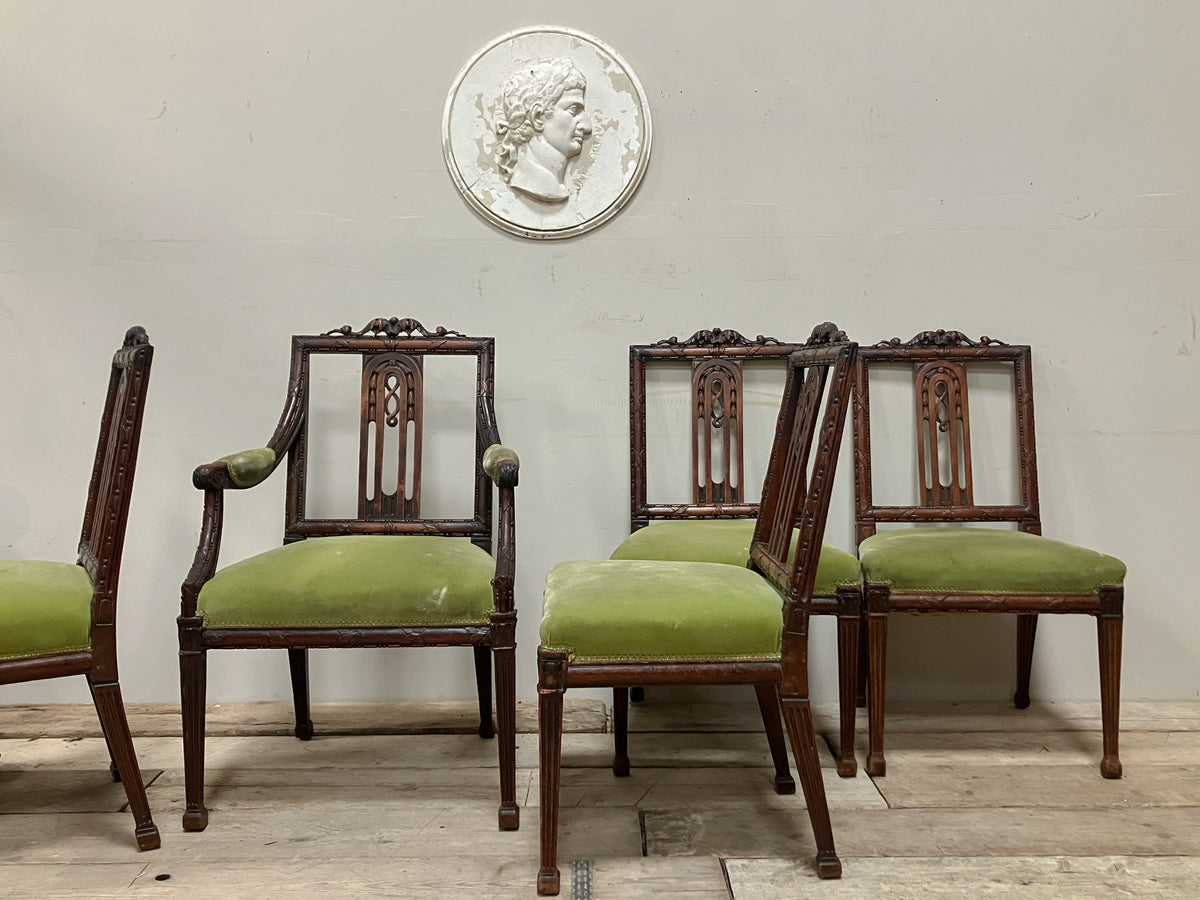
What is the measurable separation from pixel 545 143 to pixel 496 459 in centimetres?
117

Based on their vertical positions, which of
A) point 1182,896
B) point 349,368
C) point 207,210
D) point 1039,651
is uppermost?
point 207,210

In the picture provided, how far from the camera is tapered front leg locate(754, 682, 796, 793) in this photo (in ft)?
6.42

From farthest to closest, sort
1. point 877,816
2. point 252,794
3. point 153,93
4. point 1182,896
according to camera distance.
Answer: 1. point 153,93
2. point 252,794
3. point 877,816
4. point 1182,896

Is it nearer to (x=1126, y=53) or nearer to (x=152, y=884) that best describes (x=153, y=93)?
(x=152, y=884)

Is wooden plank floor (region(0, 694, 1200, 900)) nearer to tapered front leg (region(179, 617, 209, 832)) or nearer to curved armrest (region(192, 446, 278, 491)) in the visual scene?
tapered front leg (region(179, 617, 209, 832))

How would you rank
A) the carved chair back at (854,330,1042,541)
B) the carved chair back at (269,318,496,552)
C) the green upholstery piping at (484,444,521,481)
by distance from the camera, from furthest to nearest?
the carved chair back at (854,330,1042,541)
the carved chair back at (269,318,496,552)
the green upholstery piping at (484,444,521,481)

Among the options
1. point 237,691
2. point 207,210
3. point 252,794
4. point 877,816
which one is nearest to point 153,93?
point 207,210

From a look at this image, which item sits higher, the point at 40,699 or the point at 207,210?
the point at 207,210

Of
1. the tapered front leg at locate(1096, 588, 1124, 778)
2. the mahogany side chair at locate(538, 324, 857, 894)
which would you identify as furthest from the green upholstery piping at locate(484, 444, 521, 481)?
the tapered front leg at locate(1096, 588, 1124, 778)

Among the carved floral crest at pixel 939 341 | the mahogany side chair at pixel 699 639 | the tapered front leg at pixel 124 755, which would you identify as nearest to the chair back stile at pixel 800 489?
the mahogany side chair at pixel 699 639

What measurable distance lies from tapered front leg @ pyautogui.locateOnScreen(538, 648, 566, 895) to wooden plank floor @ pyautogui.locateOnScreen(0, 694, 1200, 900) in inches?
2.3

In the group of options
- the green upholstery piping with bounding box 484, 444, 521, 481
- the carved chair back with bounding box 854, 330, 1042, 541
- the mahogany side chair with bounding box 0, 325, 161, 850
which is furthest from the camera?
the carved chair back with bounding box 854, 330, 1042, 541

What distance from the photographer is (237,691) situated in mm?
2645

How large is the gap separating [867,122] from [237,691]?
2656 millimetres
